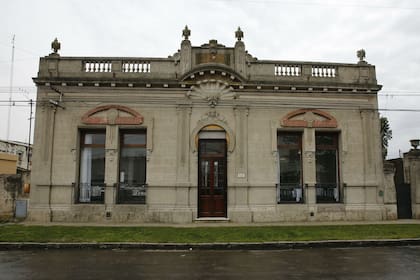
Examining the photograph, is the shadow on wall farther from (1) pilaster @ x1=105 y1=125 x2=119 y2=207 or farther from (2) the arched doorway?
(2) the arched doorway

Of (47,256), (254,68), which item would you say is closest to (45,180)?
(47,256)

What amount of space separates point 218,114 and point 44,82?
26.3ft

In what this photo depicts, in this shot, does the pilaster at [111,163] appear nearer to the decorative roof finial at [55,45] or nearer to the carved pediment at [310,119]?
the decorative roof finial at [55,45]

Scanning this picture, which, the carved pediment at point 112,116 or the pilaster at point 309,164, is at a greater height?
the carved pediment at point 112,116

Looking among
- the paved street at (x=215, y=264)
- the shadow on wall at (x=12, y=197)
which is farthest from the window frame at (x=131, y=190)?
the paved street at (x=215, y=264)

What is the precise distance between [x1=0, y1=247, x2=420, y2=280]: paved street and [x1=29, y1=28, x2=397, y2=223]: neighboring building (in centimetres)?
585

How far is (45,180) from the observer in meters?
16.3

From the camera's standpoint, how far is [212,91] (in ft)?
55.9

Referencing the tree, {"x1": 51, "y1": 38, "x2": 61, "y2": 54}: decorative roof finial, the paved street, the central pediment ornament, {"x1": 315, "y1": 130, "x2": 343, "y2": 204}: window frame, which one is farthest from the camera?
the tree

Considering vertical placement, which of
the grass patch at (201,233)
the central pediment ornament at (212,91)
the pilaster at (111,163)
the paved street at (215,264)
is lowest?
the paved street at (215,264)

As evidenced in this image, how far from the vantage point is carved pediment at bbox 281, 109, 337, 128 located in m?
17.3

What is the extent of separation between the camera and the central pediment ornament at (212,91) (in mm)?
16953

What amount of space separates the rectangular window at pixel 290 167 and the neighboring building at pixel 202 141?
0.05 meters

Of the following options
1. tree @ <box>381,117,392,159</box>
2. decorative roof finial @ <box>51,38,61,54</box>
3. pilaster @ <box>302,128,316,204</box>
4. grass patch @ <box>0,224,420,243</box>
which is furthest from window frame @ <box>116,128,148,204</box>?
tree @ <box>381,117,392,159</box>
